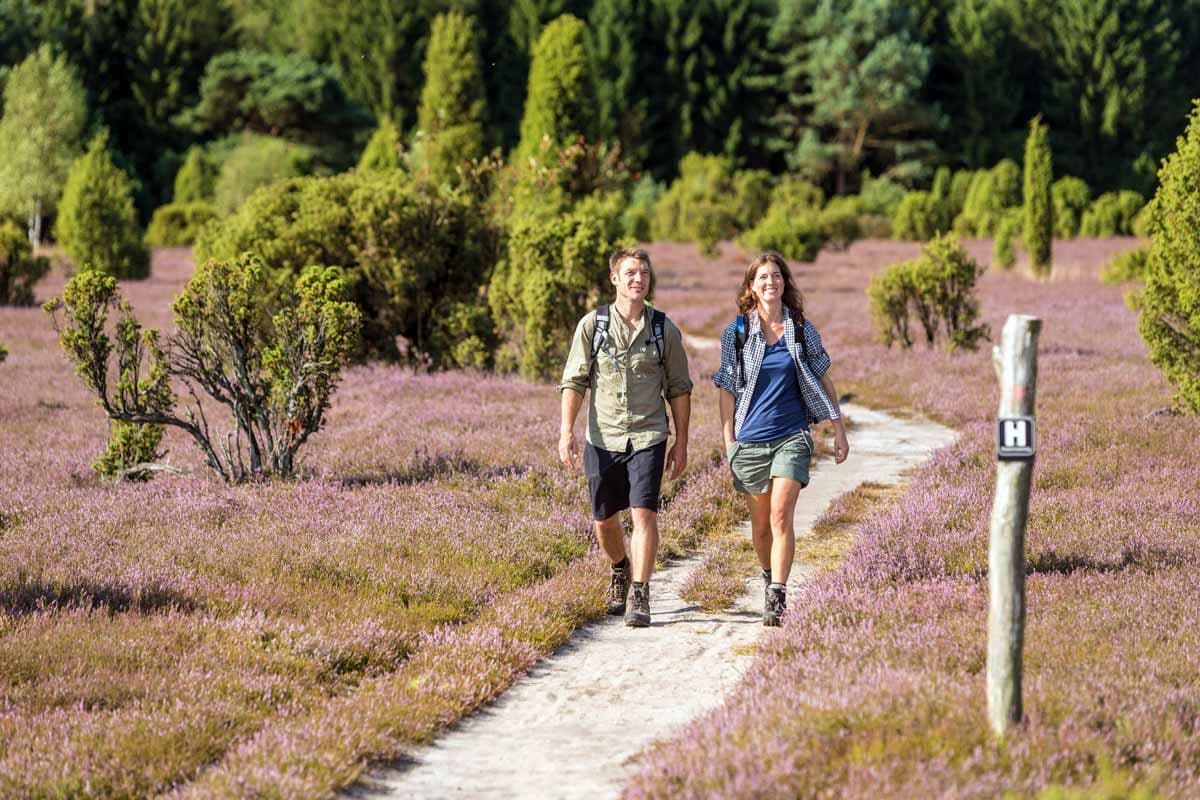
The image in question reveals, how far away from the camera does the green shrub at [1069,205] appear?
5550cm

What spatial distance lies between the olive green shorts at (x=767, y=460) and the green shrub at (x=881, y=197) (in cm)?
5746

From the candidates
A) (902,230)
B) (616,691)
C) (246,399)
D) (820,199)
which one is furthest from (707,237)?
(616,691)

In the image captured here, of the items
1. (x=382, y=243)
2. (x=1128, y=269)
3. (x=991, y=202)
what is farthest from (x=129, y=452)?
(x=991, y=202)

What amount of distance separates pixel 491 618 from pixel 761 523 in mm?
1663

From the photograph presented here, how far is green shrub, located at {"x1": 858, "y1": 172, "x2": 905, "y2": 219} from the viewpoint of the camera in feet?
208

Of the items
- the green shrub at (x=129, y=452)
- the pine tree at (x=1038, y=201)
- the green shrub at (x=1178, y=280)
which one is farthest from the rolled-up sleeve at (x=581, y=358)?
the pine tree at (x=1038, y=201)

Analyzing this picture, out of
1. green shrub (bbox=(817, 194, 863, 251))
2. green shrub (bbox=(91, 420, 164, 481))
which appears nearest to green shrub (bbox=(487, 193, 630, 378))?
green shrub (bbox=(91, 420, 164, 481))

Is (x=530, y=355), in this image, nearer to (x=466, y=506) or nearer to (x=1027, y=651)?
(x=466, y=506)

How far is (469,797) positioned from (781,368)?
10.6ft

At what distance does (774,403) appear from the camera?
23.3 feet

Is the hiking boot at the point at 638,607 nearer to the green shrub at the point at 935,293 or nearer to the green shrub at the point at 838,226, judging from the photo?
the green shrub at the point at 935,293

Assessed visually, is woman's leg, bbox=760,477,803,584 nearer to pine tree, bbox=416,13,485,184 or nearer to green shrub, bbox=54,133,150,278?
green shrub, bbox=54,133,150,278

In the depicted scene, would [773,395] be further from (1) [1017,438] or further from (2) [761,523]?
(1) [1017,438]

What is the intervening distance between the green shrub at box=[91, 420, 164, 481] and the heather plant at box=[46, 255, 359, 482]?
0.50 metres
